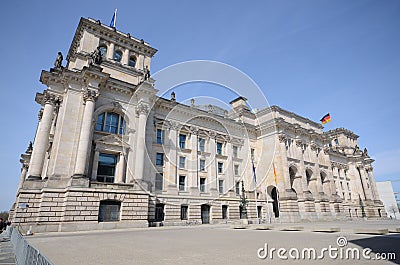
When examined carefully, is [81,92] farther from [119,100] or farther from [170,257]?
[170,257]

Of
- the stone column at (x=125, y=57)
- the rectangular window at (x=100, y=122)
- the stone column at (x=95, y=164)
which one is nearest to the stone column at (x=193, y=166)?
the stone column at (x=95, y=164)

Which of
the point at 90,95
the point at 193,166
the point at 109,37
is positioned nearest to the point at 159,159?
the point at 193,166

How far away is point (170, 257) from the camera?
7.73 metres

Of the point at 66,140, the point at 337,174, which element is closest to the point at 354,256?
the point at 66,140

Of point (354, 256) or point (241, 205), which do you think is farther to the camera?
point (241, 205)

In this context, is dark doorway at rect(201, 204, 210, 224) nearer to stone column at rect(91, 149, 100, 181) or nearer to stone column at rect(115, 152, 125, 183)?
stone column at rect(115, 152, 125, 183)

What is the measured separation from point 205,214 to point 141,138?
15227 mm

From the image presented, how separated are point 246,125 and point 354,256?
38.7 meters

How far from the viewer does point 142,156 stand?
27.9 meters

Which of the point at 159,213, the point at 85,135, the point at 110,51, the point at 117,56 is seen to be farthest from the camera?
the point at 117,56

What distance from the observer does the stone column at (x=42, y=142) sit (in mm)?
23453

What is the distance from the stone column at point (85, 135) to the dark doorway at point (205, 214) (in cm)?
1787

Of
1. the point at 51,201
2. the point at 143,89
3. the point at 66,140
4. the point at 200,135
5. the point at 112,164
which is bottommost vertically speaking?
the point at 51,201

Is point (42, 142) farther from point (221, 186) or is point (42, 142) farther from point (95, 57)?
point (221, 186)
